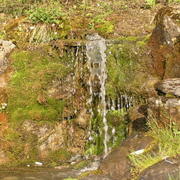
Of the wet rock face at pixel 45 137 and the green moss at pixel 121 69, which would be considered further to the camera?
the green moss at pixel 121 69

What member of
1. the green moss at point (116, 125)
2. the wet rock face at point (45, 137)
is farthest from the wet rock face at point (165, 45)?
the wet rock face at point (45, 137)

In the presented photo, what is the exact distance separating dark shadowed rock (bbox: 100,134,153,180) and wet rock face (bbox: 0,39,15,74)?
412 centimetres

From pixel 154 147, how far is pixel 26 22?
6434 millimetres

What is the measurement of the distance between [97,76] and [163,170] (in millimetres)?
4481

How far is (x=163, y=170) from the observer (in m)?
4.79

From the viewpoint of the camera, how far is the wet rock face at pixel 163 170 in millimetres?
4645

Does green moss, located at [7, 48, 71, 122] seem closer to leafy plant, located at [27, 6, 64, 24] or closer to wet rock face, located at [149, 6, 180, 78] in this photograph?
leafy plant, located at [27, 6, 64, 24]

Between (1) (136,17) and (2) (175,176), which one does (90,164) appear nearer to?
(2) (175,176)

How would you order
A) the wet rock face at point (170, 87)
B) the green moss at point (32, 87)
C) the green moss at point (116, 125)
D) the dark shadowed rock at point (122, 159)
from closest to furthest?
the dark shadowed rock at point (122, 159)
the wet rock face at point (170, 87)
the green moss at point (32, 87)
the green moss at point (116, 125)

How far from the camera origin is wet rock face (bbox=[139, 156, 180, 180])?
4.64 meters

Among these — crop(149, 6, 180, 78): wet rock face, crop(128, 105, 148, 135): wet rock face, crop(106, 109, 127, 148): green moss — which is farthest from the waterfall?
crop(149, 6, 180, 78): wet rock face

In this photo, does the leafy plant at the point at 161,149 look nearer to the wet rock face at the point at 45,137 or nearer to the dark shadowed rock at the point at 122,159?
the dark shadowed rock at the point at 122,159

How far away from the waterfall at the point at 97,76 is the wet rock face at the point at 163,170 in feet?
11.1

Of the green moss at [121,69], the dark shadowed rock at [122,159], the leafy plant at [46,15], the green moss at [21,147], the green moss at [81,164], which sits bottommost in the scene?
the green moss at [81,164]
